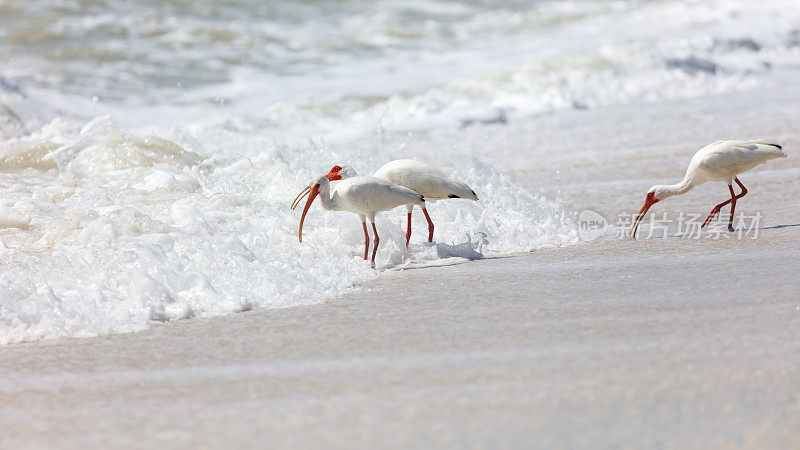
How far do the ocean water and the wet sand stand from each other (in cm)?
48

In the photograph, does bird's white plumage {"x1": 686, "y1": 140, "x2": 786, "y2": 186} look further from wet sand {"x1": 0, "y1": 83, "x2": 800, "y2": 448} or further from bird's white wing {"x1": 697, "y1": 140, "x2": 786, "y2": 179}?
wet sand {"x1": 0, "y1": 83, "x2": 800, "y2": 448}

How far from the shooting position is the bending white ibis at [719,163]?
6.35 meters

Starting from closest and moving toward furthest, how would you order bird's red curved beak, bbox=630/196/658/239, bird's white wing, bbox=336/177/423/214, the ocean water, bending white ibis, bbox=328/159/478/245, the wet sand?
the wet sand < the ocean water < bird's white wing, bbox=336/177/423/214 < bending white ibis, bbox=328/159/478/245 < bird's red curved beak, bbox=630/196/658/239

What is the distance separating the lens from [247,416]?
3373 millimetres

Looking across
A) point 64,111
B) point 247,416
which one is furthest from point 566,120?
point 247,416

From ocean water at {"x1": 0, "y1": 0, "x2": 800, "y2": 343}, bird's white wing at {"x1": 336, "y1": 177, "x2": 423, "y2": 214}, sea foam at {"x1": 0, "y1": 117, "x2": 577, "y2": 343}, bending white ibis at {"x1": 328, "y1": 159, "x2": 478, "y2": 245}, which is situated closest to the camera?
sea foam at {"x1": 0, "y1": 117, "x2": 577, "y2": 343}

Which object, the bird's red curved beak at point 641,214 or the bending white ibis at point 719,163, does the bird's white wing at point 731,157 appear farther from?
the bird's red curved beak at point 641,214

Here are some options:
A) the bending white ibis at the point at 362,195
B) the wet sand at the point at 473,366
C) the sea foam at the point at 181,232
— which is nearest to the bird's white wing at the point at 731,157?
the wet sand at the point at 473,366

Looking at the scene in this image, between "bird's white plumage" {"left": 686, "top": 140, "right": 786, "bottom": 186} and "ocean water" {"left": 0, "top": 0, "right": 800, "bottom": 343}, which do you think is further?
"bird's white plumage" {"left": 686, "top": 140, "right": 786, "bottom": 186}

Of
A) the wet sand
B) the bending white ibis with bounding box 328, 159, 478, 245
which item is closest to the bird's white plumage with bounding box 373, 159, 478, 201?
the bending white ibis with bounding box 328, 159, 478, 245

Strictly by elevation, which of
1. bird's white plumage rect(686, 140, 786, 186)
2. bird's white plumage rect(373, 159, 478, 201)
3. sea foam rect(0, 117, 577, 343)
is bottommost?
sea foam rect(0, 117, 577, 343)

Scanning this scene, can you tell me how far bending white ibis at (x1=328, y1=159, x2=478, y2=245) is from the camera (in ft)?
19.8

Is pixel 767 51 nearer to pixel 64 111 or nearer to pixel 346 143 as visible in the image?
pixel 346 143

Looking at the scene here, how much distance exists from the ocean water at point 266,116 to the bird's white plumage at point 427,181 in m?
0.33
